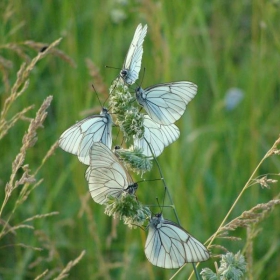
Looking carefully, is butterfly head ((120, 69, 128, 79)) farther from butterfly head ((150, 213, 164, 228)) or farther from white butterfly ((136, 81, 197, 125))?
butterfly head ((150, 213, 164, 228))

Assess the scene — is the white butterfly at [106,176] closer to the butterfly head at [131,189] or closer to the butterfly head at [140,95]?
the butterfly head at [131,189]

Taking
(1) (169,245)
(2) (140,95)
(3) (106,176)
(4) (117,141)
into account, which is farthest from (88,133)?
(4) (117,141)

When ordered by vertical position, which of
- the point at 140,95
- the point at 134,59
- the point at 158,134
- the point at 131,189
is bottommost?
the point at 131,189

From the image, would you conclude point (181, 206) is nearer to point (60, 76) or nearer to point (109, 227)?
point (109, 227)

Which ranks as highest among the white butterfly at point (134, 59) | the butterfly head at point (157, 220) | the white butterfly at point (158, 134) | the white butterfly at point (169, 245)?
the white butterfly at point (134, 59)

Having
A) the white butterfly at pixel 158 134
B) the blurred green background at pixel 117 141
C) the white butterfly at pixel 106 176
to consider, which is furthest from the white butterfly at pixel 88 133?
the blurred green background at pixel 117 141

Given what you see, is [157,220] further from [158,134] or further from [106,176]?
[158,134]
